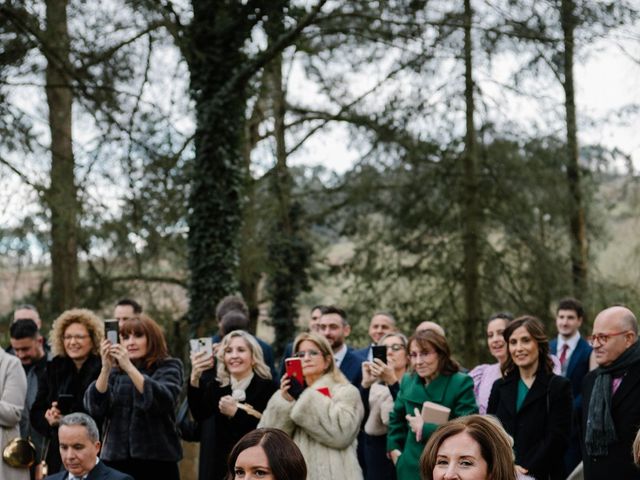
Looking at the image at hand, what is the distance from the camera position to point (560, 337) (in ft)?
27.0

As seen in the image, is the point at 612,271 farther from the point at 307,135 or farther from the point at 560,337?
the point at 560,337

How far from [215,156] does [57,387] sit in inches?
252

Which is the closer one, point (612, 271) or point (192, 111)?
point (192, 111)

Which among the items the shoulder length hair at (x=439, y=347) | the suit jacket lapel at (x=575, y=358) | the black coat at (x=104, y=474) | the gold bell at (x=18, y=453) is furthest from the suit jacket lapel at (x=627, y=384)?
the gold bell at (x=18, y=453)

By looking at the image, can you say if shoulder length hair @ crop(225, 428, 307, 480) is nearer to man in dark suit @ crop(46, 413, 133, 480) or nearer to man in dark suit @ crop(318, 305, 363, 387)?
man in dark suit @ crop(46, 413, 133, 480)

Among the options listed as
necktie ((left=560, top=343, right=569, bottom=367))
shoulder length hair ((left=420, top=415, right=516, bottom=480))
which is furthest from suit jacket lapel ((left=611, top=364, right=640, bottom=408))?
shoulder length hair ((left=420, top=415, right=516, bottom=480))

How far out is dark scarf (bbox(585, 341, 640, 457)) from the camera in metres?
5.75

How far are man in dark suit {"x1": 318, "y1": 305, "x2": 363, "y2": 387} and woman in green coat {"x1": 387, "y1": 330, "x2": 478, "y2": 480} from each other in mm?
1319

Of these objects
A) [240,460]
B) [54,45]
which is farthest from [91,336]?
[54,45]

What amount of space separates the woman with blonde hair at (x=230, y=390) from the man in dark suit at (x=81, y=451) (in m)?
1.16

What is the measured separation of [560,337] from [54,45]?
22.3 feet

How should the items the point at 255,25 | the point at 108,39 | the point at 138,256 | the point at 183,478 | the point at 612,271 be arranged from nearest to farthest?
the point at 183,478
the point at 108,39
the point at 255,25
the point at 138,256
the point at 612,271

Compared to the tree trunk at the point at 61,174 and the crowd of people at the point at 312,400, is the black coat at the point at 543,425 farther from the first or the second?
the tree trunk at the point at 61,174

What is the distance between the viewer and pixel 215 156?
515 inches
